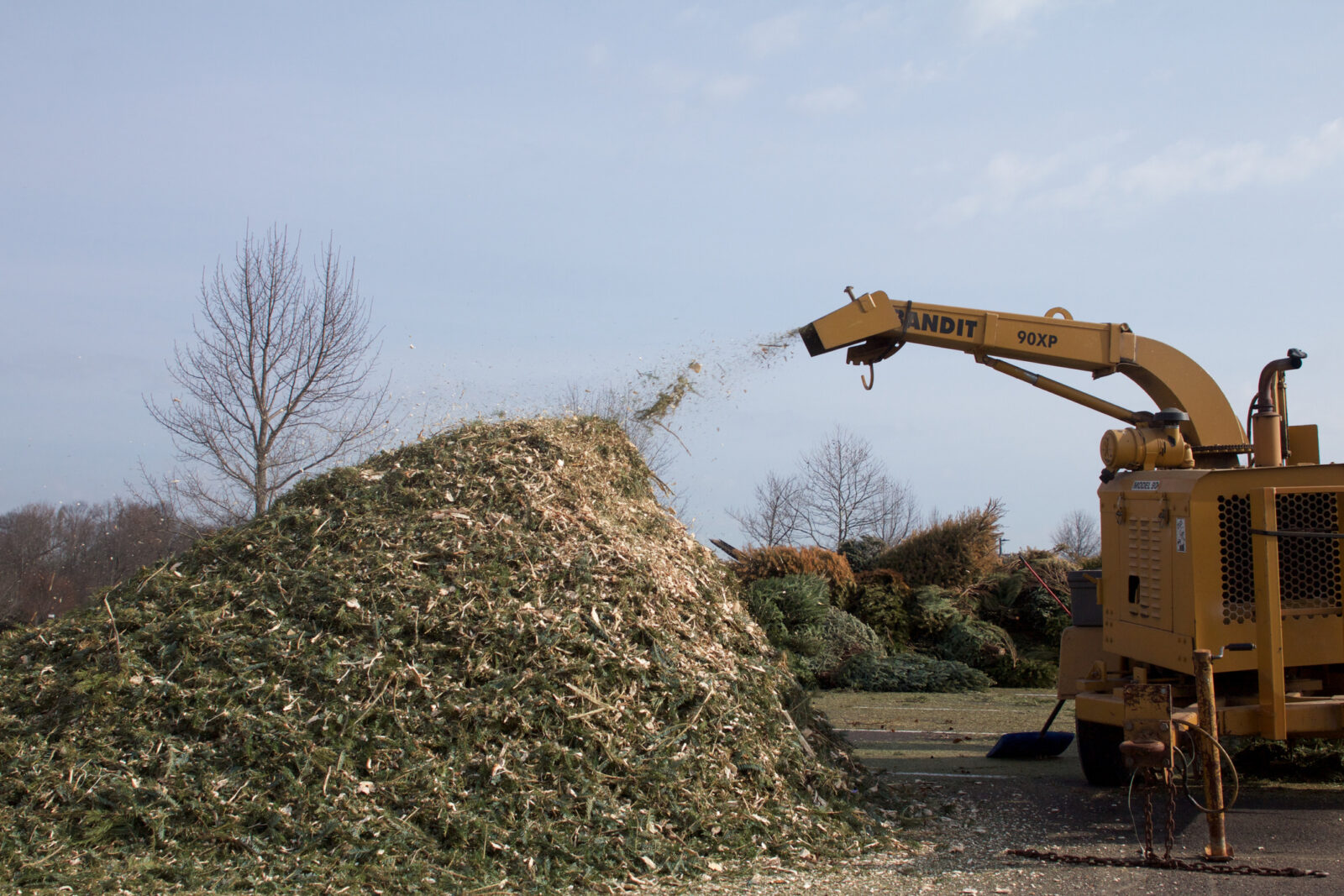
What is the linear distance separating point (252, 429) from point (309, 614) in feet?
31.7

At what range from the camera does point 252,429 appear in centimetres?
1395

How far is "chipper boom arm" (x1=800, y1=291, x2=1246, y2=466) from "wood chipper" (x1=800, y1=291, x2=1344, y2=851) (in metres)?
0.02

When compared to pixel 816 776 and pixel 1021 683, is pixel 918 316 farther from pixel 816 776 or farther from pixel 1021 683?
pixel 1021 683

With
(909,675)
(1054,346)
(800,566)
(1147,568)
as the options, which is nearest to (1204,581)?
(1147,568)

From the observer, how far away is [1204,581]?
16.6 ft

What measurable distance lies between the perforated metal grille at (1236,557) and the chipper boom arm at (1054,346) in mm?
1554

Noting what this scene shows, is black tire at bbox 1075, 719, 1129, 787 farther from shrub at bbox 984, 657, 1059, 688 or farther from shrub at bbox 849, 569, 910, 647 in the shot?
shrub at bbox 849, 569, 910, 647

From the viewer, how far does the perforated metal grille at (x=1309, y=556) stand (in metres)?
5.10

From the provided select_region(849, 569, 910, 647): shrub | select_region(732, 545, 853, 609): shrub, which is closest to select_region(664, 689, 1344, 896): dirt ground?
select_region(849, 569, 910, 647): shrub

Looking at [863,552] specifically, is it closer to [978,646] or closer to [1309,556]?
[978,646]

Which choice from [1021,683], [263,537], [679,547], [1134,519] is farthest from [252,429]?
[1134,519]

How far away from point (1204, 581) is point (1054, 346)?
2.28m

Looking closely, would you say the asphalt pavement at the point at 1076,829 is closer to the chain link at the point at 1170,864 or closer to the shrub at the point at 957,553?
the chain link at the point at 1170,864

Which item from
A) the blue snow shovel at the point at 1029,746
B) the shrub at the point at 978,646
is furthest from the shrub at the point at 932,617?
the blue snow shovel at the point at 1029,746
